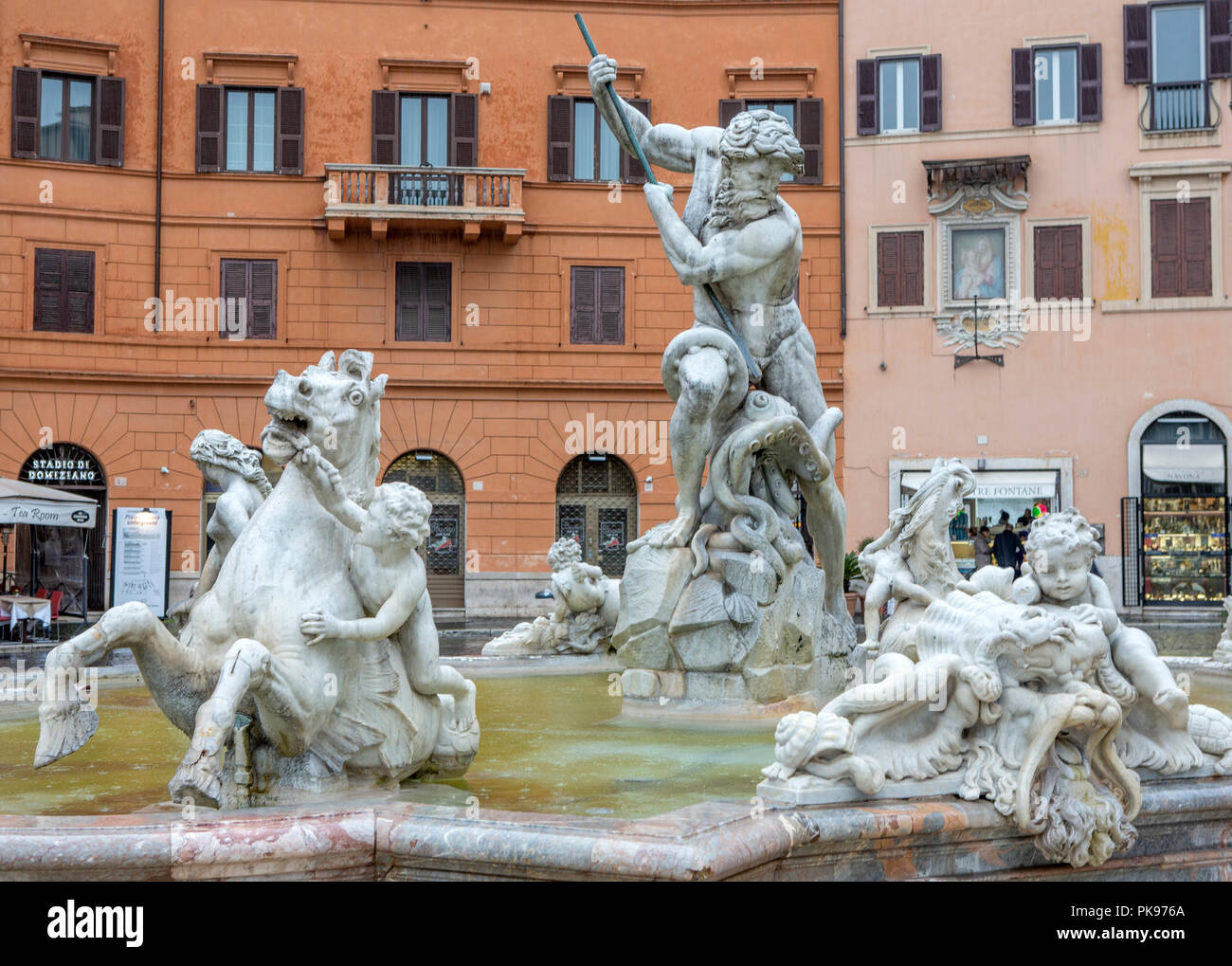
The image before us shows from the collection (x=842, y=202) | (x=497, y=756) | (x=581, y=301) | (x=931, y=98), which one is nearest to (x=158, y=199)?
(x=581, y=301)

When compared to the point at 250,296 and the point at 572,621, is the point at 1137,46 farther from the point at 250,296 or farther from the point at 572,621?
the point at 572,621

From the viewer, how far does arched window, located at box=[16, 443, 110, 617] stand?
23438 millimetres

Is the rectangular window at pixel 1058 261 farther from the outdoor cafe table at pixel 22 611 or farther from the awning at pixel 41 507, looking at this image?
the outdoor cafe table at pixel 22 611

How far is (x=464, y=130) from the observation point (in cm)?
2675

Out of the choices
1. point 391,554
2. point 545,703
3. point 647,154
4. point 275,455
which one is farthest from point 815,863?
point 647,154

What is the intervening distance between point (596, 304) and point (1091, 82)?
31.5 ft

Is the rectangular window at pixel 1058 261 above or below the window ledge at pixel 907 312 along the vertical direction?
above

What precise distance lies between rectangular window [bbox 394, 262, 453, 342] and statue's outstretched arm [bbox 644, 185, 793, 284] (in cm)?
2068

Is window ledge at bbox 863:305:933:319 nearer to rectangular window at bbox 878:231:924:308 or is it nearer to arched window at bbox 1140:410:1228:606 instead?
rectangular window at bbox 878:231:924:308

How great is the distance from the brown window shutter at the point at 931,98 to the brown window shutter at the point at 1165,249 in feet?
13.6

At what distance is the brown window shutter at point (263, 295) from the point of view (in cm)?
2619

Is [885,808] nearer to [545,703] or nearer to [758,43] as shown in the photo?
[545,703]

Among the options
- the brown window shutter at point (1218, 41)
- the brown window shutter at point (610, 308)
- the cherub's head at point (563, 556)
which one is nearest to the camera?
the cherub's head at point (563, 556)

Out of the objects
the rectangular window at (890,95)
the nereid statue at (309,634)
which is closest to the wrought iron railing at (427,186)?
the rectangular window at (890,95)
